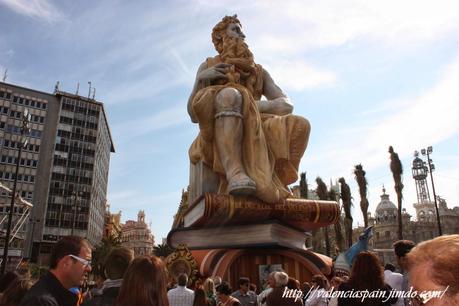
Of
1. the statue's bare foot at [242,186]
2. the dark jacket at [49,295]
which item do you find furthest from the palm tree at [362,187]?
the dark jacket at [49,295]

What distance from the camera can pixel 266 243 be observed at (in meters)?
6.45

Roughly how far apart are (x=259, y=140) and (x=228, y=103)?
90cm

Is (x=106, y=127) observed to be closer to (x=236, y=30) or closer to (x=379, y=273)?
(x=236, y=30)

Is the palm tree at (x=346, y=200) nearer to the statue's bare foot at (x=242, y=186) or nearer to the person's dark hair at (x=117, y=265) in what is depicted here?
the statue's bare foot at (x=242, y=186)

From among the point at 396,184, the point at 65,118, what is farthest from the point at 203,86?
the point at 65,118

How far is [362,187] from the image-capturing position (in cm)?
2848

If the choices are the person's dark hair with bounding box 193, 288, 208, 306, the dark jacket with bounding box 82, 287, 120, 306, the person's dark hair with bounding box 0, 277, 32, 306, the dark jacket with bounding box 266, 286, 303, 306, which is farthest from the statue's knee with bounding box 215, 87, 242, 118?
the dark jacket with bounding box 82, 287, 120, 306

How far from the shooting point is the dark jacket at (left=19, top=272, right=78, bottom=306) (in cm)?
205

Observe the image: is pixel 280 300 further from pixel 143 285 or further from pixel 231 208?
pixel 231 208

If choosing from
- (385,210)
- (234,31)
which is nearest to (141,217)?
(385,210)

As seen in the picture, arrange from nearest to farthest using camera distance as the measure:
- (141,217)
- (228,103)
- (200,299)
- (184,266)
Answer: (200,299)
(184,266)
(228,103)
(141,217)

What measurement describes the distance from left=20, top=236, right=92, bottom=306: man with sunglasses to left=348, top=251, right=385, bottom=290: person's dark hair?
2041 millimetres

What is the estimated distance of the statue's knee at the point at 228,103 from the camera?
23.5 feet

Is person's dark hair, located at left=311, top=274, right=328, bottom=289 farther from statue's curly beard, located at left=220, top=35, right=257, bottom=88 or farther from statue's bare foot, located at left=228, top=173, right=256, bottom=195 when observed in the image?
statue's curly beard, located at left=220, top=35, right=257, bottom=88
